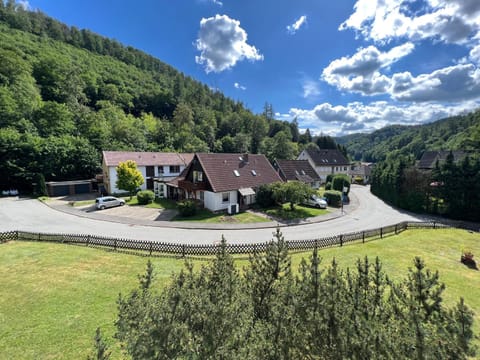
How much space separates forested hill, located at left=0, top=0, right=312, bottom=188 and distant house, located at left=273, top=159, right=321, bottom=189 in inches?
1232

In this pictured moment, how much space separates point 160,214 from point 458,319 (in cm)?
2652

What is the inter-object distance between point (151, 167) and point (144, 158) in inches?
91.6

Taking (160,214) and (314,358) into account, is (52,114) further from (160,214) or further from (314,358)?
(314,358)

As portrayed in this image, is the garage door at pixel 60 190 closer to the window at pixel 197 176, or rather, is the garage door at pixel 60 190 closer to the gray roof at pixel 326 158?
the window at pixel 197 176

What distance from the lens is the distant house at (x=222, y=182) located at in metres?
27.3

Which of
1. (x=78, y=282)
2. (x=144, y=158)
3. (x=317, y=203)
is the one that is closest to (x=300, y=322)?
(x=78, y=282)

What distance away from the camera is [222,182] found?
28.1 meters

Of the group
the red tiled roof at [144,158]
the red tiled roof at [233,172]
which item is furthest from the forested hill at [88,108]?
the red tiled roof at [233,172]

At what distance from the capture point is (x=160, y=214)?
26.5m

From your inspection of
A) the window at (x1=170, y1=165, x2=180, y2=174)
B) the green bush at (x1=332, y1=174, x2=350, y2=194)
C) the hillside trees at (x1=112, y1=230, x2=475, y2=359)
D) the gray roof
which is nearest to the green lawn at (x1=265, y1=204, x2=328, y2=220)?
the green bush at (x1=332, y1=174, x2=350, y2=194)

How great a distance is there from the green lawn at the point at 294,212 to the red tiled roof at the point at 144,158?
2558 cm

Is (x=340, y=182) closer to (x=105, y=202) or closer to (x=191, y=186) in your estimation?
(x=191, y=186)

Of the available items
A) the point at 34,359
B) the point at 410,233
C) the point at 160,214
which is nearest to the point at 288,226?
the point at 410,233

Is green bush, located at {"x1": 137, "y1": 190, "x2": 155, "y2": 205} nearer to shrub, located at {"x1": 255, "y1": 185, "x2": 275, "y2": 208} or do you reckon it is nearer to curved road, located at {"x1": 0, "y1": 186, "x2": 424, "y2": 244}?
curved road, located at {"x1": 0, "y1": 186, "x2": 424, "y2": 244}
